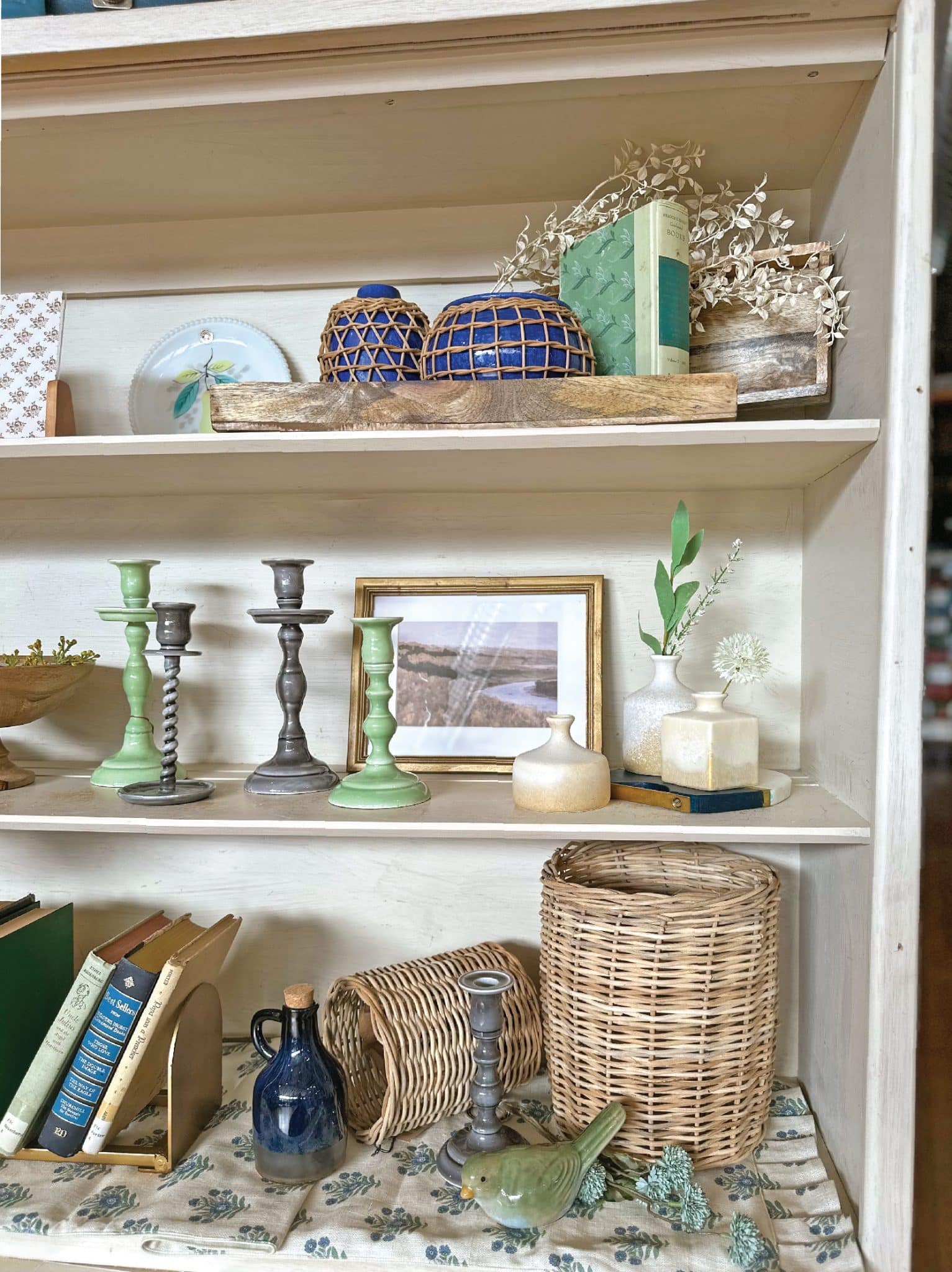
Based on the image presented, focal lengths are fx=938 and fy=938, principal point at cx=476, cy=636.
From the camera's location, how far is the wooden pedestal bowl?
4.09 ft

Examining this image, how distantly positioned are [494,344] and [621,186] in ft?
1.32

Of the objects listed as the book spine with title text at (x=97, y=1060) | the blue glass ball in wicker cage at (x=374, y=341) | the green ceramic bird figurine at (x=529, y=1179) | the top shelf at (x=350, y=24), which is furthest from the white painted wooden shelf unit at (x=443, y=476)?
the green ceramic bird figurine at (x=529, y=1179)

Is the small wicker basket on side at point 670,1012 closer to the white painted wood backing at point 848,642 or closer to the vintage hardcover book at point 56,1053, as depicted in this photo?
the white painted wood backing at point 848,642

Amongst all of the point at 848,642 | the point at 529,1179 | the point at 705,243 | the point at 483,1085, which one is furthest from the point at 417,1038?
the point at 705,243

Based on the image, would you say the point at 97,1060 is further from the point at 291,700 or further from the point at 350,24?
the point at 350,24

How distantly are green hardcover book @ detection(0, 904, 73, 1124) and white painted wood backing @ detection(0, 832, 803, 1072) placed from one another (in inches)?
5.3

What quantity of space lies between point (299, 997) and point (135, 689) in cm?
49

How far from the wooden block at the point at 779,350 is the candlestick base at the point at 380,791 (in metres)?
0.63

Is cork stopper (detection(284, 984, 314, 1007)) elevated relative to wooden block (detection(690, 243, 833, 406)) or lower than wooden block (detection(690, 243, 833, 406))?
lower

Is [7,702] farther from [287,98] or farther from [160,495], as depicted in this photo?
[287,98]

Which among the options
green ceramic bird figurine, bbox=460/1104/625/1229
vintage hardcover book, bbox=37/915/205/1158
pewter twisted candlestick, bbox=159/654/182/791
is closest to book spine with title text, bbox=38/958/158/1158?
vintage hardcover book, bbox=37/915/205/1158

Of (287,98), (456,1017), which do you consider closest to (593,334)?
(287,98)

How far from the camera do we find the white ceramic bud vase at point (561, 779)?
3.69ft

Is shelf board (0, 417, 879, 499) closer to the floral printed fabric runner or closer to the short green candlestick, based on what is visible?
the short green candlestick
